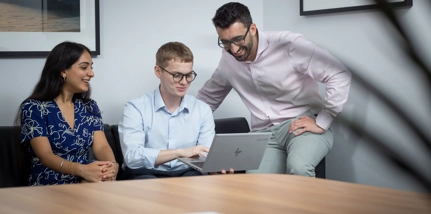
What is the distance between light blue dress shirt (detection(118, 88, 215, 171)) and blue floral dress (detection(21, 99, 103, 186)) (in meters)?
0.20

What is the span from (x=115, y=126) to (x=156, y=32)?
672 mm

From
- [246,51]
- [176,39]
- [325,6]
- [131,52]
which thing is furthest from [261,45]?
[131,52]

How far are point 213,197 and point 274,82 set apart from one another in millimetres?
2076

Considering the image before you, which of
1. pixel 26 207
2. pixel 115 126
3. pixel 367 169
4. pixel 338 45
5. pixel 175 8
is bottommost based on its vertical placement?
pixel 367 169

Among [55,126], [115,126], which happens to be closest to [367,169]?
[115,126]

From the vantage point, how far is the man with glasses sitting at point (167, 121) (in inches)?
102

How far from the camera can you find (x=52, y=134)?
2.54 meters

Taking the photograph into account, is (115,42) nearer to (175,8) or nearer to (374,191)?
(175,8)

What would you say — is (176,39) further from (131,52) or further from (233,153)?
(233,153)

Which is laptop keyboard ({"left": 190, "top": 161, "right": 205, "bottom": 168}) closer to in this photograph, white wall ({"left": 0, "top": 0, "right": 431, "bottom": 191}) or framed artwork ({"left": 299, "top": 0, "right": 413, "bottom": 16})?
white wall ({"left": 0, "top": 0, "right": 431, "bottom": 191})

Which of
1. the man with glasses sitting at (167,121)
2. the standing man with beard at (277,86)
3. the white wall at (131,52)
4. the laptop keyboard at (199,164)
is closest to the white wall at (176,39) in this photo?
the white wall at (131,52)

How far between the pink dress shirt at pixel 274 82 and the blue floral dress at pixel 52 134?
0.89 m

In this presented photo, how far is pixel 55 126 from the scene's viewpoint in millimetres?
2549

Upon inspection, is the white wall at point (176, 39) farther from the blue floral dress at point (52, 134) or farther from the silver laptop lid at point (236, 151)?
the silver laptop lid at point (236, 151)
